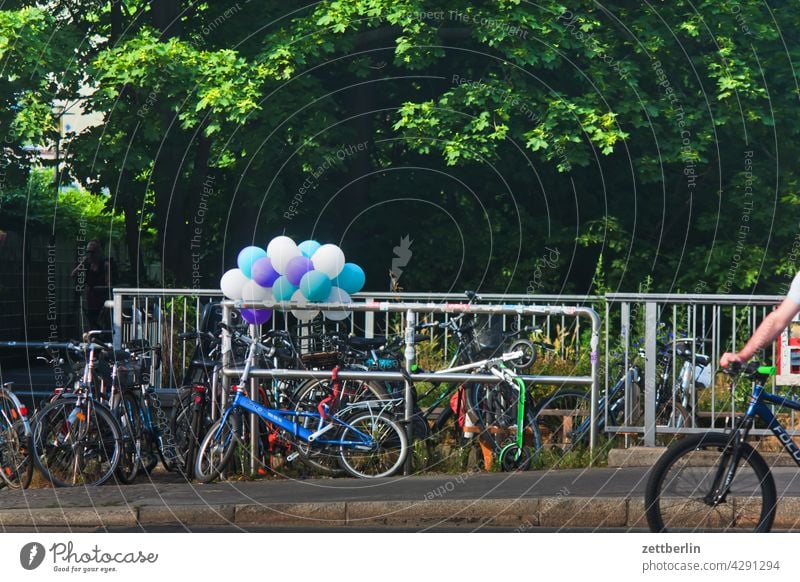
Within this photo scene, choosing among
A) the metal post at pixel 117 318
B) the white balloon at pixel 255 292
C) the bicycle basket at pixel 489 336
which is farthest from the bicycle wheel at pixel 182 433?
the bicycle basket at pixel 489 336

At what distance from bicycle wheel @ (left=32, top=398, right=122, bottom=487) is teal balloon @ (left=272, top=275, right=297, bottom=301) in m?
2.16

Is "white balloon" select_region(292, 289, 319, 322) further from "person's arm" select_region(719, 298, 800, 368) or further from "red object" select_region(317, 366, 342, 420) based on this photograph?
"person's arm" select_region(719, 298, 800, 368)

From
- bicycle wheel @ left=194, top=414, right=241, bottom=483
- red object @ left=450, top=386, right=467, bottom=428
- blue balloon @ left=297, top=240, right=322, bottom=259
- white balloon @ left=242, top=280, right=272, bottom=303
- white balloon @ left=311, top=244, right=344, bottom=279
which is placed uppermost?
blue balloon @ left=297, top=240, right=322, bottom=259

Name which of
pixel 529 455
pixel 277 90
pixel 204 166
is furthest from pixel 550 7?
pixel 529 455

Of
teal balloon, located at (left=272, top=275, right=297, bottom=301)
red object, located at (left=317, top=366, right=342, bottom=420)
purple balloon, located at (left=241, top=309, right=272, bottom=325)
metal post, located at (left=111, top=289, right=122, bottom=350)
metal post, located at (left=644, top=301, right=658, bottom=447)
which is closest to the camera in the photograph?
red object, located at (left=317, top=366, right=342, bottom=420)

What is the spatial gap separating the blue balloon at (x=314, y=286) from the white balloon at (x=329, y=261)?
0.49 ft

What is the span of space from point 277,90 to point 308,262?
267 inches

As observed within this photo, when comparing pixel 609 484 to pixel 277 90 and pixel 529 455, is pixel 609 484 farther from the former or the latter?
pixel 277 90

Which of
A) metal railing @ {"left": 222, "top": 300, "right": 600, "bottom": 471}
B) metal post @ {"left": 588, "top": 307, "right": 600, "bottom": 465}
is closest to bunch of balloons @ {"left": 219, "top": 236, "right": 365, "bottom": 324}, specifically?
metal railing @ {"left": 222, "top": 300, "right": 600, "bottom": 471}

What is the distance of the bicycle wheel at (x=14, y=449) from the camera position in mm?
9703

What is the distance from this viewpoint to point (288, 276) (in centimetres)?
1150

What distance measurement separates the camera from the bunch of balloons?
1141 cm

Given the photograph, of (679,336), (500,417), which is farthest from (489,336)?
(679,336)

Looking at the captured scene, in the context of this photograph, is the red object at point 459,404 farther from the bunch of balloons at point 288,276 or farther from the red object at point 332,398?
the bunch of balloons at point 288,276
